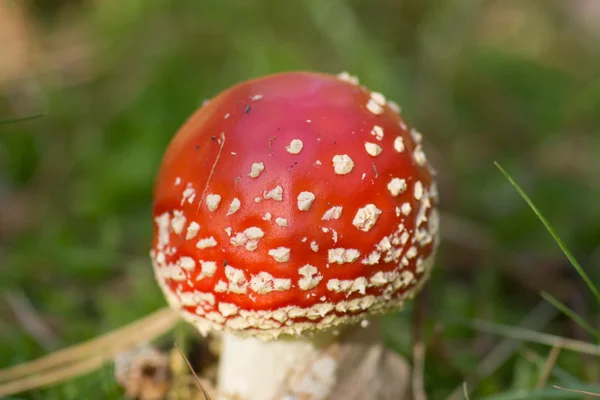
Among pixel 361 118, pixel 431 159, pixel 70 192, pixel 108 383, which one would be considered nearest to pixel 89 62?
pixel 70 192

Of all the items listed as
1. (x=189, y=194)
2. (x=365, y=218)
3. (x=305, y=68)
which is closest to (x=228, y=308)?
(x=189, y=194)

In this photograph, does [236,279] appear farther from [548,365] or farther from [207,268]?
[548,365]

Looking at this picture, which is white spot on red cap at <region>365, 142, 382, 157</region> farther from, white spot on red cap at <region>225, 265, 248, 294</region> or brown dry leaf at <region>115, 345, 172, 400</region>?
brown dry leaf at <region>115, 345, 172, 400</region>

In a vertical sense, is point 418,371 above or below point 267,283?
below

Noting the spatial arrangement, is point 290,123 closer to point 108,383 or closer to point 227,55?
point 108,383

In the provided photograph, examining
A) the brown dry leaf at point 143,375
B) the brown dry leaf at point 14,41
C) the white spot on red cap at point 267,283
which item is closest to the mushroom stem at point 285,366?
the brown dry leaf at point 143,375

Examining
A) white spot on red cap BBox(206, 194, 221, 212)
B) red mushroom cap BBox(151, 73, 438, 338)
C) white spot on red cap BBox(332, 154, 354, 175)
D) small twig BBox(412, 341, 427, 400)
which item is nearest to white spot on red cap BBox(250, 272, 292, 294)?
red mushroom cap BBox(151, 73, 438, 338)

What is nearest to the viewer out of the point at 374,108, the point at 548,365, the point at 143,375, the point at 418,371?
the point at 374,108
